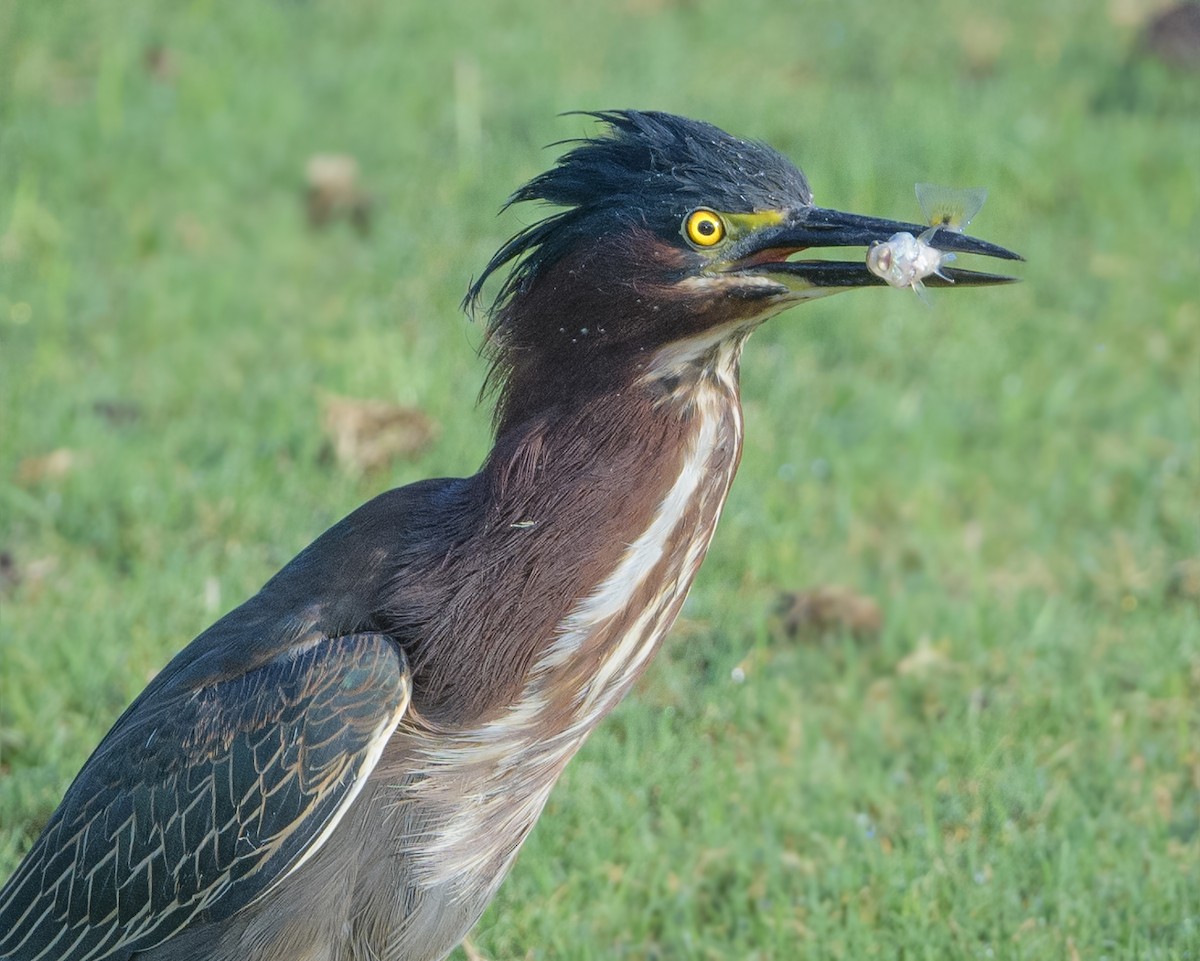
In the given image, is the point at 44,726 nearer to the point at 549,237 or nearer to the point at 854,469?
the point at 549,237

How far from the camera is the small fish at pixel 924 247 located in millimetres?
3291

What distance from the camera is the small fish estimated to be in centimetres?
329

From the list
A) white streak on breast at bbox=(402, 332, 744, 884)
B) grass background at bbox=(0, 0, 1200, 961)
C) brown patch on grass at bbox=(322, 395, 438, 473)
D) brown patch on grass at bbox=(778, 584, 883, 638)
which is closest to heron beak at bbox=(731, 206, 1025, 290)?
white streak on breast at bbox=(402, 332, 744, 884)

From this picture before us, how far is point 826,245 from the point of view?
3.36 meters

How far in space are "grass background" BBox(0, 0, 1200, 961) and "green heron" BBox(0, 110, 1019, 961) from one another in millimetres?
921

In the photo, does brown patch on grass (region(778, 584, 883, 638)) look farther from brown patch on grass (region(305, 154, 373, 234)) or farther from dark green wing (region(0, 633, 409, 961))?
brown patch on grass (region(305, 154, 373, 234))

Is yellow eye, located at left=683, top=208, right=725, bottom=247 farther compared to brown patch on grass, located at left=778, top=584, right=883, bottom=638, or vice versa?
brown patch on grass, located at left=778, top=584, right=883, bottom=638

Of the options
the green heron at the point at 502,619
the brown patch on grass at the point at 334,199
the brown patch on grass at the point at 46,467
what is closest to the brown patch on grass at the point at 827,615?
the green heron at the point at 502,619

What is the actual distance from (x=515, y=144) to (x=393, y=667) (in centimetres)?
480

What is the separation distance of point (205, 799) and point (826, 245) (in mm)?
1779

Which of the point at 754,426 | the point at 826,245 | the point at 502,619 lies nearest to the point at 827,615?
the point at 754,426

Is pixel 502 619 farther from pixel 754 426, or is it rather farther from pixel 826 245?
pixel 754 426

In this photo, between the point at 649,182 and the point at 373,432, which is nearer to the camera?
the point at 649,182

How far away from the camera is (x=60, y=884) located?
3.80 m
